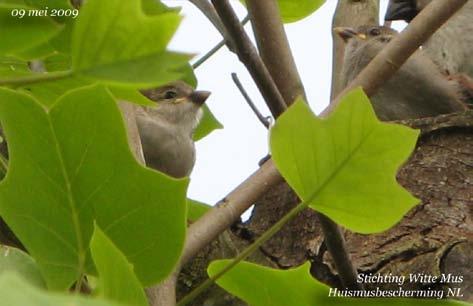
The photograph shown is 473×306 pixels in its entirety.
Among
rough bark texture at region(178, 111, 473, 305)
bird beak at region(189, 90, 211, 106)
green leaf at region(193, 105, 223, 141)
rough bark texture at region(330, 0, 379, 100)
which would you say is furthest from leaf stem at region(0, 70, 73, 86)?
rough bark texture at region(330, 0, 379, 100)

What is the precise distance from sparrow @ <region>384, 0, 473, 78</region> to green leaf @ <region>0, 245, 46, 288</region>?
10.3 feet

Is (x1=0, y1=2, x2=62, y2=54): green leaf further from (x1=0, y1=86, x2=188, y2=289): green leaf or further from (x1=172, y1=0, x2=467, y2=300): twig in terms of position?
(x1=172, y1=0, x2=467, y2=300): twig

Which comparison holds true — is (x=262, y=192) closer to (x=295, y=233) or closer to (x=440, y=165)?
(x=295, y=233)

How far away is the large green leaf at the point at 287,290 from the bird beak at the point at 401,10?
329 cm

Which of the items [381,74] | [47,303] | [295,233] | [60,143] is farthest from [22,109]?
[295,233]

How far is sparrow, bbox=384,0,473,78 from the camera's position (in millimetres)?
4059

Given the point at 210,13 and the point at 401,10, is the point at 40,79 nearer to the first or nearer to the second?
the point at 210,13

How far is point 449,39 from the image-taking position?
4117 millimetres

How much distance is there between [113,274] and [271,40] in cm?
96

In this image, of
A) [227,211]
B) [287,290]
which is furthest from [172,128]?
[287,290]

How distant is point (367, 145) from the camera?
3.36 feet

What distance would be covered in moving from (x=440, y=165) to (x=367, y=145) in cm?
157

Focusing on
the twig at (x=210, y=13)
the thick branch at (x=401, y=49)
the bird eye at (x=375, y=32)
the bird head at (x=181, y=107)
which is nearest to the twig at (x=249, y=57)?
the twig at (x=210, y=13)

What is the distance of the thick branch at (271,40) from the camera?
163 centimetres
